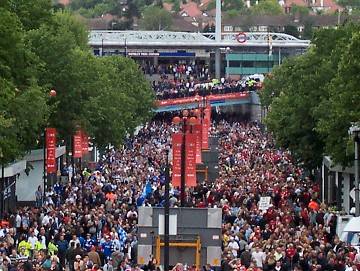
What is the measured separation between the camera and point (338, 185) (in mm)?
61031

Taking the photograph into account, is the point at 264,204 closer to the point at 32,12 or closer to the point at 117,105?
the point at 32,12

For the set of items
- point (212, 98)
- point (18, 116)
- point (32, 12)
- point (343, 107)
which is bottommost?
point (18, 116)

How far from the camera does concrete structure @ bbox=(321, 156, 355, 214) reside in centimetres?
5838

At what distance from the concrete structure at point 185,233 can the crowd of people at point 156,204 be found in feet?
1.21

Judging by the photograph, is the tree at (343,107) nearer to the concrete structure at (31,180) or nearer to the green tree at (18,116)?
the green tree at (18,116)

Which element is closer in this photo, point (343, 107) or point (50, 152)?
point (343, 107)

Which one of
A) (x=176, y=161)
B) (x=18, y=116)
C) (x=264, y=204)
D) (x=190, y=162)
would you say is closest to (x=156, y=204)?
(x=264, y=204)

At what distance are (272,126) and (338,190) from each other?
69.3ft

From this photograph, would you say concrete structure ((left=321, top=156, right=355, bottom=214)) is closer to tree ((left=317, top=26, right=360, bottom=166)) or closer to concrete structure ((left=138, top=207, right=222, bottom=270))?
tree ((left=317, top=26, right=360, bottom=166))

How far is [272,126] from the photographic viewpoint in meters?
81.9

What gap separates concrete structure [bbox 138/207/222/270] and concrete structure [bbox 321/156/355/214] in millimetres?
18634

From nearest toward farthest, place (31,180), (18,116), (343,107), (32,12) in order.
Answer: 1. (18,116)
2. (343,107)
3. (31,180)
4. (32,12)

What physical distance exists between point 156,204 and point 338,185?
7.08 meters

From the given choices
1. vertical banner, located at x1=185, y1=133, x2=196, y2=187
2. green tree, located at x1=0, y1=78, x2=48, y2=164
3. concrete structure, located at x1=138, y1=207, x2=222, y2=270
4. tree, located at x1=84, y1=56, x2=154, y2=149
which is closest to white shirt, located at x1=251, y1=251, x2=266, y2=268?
concrete structure, located at x1=138, y1=207, x2=222, y2=270
